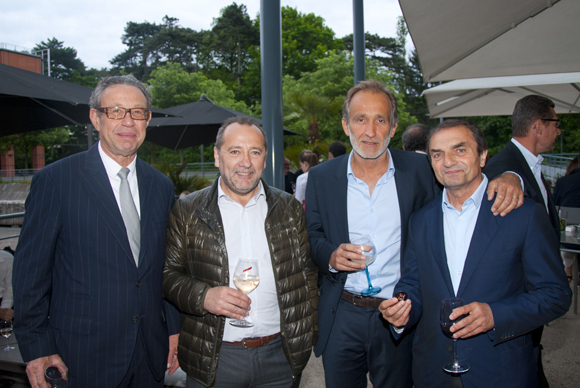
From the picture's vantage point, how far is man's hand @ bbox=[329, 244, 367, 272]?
197cm

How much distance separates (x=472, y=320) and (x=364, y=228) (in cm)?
79

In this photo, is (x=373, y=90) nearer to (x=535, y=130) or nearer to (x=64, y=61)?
(x=535, y=130)

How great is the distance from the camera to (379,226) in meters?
2.33

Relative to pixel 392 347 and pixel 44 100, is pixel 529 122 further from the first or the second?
pixel 44 100

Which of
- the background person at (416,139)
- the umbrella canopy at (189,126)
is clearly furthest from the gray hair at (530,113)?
the umbrella canopy at (189,126)

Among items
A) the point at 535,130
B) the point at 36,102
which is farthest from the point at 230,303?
the point at 36,102

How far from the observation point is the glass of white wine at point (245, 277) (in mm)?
1858

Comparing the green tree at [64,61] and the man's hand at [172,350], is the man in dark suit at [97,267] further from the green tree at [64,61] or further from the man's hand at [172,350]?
the green tree at [64,61]

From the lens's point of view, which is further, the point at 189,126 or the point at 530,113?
→ the point at 189,126

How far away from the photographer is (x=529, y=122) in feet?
10.3

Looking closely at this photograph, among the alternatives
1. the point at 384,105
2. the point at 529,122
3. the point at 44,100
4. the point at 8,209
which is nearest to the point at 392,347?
the point at 384,105

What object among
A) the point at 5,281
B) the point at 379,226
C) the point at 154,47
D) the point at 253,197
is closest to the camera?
the point at 253,197

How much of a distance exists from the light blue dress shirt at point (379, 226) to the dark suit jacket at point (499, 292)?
10.7 inches

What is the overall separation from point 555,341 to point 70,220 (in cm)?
496
